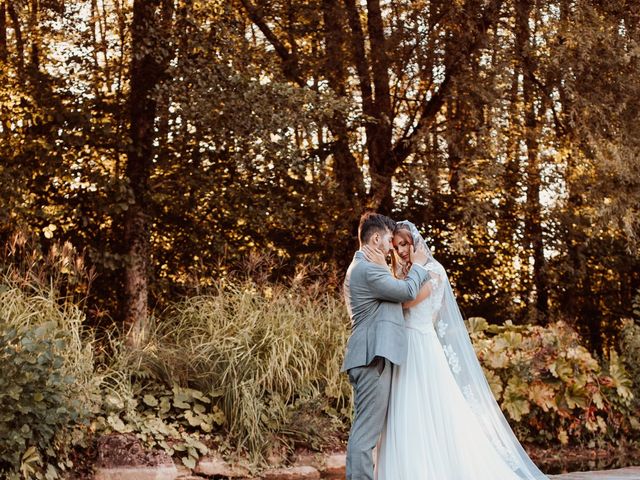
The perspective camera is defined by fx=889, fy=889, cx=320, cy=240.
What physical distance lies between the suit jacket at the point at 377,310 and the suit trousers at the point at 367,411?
0.32 ft

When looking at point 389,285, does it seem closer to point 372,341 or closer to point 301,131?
point 372,341

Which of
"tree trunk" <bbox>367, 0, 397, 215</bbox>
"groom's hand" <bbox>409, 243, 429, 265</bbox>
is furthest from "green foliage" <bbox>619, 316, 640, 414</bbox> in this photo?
"groom's hand" <bbox>409, 243, 429, 265</bbox>

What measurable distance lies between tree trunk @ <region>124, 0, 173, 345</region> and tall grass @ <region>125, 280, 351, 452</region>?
2014 mm

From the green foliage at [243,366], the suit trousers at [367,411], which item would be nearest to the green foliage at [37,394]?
the green foliage at [243,366]

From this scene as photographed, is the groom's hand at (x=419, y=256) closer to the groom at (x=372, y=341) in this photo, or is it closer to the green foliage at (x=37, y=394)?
the groom at (x=372, y=341)

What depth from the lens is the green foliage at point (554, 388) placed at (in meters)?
9.33

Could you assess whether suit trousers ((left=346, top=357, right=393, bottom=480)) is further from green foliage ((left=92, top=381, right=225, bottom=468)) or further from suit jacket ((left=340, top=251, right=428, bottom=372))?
green foliage ((left=92, top=381, right=225, bottom=468))

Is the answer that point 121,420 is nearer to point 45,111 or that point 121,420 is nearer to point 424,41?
point 45,111

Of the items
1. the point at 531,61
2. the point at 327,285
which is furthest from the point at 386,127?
the point at 327,285

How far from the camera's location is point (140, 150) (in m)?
10.8

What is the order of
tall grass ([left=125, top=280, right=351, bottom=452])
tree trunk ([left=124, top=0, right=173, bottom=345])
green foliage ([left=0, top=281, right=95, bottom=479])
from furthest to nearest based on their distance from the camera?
tree trunk ([left=124, top=0, right=173, bottom=345]) → tall grass ([left=125, top=280, right=351, bottom=452]) → green foliage ([left=0, top=281, right=95, bottom=479])

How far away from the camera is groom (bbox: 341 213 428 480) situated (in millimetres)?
5430

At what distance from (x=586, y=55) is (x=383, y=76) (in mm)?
2914

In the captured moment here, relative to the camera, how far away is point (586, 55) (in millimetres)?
11000
